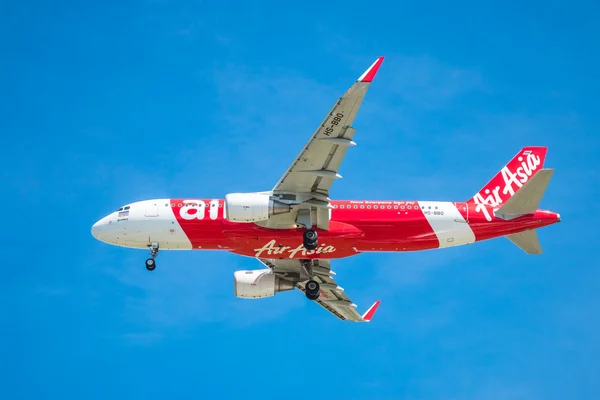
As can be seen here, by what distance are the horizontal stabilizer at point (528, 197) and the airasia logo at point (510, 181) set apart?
1.85m

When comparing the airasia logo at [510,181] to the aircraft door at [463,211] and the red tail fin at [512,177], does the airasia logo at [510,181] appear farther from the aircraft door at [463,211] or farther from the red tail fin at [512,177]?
the aircraft door at [463,211]

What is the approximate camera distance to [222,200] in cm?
5947

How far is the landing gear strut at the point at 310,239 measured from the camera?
56594 mm

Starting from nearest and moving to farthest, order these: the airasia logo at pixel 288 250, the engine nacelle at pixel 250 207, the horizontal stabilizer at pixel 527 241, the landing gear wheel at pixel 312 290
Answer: the engine nacelle at pixel 250 207 < the airasia logo at pixel 288 250 < the horizontal stabilizer at pixel 527 241 < the landing gear wheel at pixel 312 290

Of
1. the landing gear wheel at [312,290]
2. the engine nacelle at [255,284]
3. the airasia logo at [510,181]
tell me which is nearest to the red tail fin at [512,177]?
the airasia logo at [510,181]

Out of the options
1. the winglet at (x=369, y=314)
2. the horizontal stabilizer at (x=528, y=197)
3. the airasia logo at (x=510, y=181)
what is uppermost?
the airasia logo at (x=510, y=181)

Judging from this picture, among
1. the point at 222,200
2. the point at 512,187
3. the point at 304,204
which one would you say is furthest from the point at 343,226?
the point at 512,187

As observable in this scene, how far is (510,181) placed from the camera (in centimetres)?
6156

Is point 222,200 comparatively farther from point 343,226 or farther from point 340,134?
point 340,134

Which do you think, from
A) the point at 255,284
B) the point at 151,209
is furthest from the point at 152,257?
the point at 255,284

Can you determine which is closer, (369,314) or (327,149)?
(327,149)

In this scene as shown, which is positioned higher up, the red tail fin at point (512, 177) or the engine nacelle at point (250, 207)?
the red tail fin at point (512, 177)

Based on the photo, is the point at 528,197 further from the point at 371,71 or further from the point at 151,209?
the point at 151,209

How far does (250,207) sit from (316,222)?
4.45 metres
